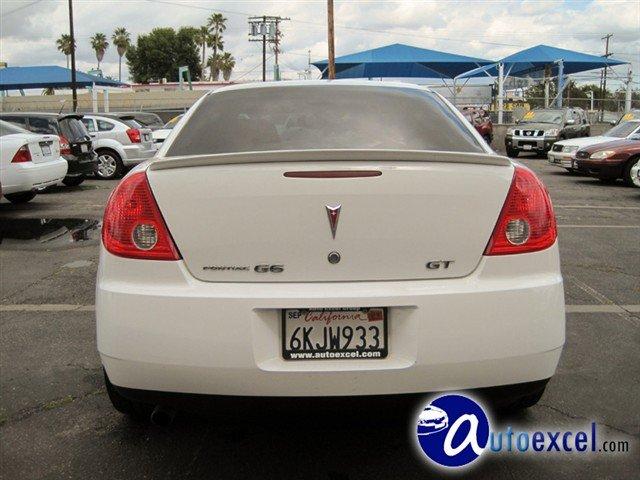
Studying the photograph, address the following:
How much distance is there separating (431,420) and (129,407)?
133cm

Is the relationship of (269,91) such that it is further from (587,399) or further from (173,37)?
(173,37)

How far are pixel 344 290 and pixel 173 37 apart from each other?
297 feet

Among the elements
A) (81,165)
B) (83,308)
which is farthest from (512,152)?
(83,308)

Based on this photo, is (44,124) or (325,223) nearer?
(325,223)

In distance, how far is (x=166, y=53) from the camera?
86.5 meters

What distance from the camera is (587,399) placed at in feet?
11.0

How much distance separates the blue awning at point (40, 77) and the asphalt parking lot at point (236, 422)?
47360 millimetres

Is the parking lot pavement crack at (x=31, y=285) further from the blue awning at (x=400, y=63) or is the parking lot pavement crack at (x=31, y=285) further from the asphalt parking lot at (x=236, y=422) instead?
the blue awning at (x=400, y=63)

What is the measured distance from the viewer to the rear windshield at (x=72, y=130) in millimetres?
12578

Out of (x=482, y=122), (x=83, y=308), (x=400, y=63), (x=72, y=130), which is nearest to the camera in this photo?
(x=83, y=308)

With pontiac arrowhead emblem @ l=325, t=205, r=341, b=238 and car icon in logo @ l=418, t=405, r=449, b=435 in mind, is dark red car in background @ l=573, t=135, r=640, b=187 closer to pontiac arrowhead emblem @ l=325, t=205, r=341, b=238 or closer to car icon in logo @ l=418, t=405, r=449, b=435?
car icon in logo @ l=418, t=405, r=449, b=435

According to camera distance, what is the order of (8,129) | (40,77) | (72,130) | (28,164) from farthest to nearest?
(40,77), (72,130), (8,129), (28,164)

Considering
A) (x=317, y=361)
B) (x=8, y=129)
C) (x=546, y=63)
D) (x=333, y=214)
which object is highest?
(x=546, y=63)

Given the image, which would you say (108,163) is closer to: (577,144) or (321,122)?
(577,144)
